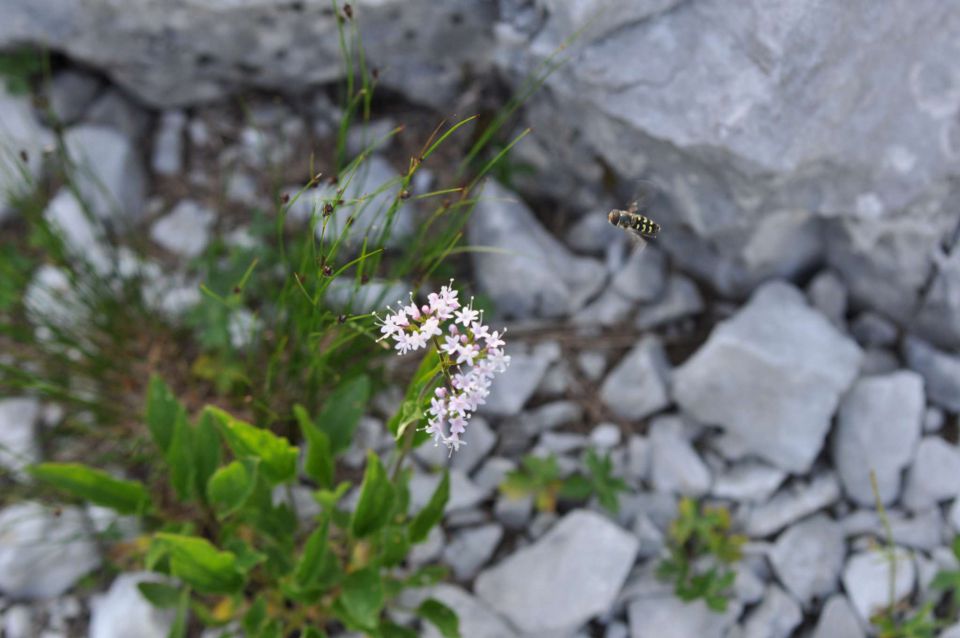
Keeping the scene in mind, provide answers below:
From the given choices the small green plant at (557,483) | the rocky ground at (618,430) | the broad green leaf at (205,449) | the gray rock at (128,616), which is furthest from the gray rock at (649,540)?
the gray rock at (128,616)

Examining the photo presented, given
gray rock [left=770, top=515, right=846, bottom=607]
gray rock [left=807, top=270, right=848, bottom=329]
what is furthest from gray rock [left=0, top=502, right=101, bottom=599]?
gray rock [left=807, top=270, right=848, bottom=329]

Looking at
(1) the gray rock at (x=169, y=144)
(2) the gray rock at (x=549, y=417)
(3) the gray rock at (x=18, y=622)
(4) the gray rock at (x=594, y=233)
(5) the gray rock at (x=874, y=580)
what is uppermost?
(1) the gray rock at (x=169, y=144)

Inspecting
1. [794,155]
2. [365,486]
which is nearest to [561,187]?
[794,155]

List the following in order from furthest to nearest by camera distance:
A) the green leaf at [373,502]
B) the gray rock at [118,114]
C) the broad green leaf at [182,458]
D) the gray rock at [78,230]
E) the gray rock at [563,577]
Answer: the gray rock at [118,114] → the gray rock at [78,230] → the gray rock at [563,577] → the broad green leaf at [182,458] → the green leaf at [373,502]

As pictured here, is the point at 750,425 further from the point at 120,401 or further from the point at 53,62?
the point at 53,62

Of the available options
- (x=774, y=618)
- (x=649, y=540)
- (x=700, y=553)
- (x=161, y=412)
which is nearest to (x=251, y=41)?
(x=161, y=412)

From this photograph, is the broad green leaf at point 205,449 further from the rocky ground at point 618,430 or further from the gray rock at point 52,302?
the gray rock at point 52,302

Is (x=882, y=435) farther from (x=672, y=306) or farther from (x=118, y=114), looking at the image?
(x=118, y=114)

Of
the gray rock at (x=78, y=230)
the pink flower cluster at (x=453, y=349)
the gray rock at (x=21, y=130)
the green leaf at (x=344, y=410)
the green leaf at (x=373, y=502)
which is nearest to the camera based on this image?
Answer: the pink flower cluster at (x=453, y=349)
